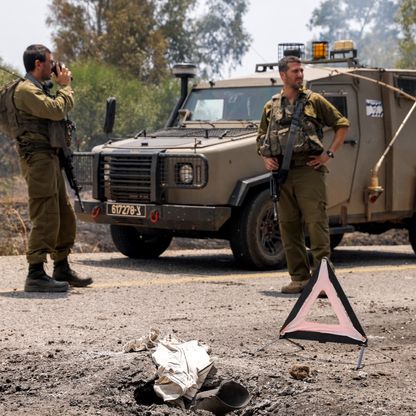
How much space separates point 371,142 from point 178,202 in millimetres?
2359

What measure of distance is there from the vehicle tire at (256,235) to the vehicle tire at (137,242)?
117 centimetres

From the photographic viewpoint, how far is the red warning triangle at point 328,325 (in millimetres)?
6664

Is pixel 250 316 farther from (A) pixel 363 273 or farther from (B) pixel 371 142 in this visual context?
(B) pixel 371 142

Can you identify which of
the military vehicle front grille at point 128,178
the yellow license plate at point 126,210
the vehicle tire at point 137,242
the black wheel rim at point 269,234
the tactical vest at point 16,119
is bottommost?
the vehicle tire at point 137,242

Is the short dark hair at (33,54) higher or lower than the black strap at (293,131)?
higher

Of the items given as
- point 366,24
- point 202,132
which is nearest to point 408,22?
point 202,132

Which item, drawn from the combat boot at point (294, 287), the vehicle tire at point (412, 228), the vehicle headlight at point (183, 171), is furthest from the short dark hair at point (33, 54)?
the vehicle tire at point (412, 228)

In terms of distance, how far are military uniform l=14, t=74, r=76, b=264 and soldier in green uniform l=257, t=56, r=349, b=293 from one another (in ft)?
5.57

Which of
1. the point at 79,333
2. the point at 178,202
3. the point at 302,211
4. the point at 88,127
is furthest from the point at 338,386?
the point at 88,127

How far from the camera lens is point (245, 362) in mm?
6445

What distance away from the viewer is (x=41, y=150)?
951 centimetres

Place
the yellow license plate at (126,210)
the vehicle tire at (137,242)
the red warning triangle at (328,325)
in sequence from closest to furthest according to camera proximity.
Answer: the red warning triangle at (328,325), the yellow license plate at (126,210), the vehicle tire at (137,242)

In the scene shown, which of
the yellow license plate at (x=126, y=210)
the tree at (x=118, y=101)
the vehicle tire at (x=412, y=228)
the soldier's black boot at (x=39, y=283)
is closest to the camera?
the soldier's black boot at (x=39, y=283)

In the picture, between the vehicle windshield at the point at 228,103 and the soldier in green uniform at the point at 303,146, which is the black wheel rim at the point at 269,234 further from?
the soldier in green uniform at the point at 303,146
